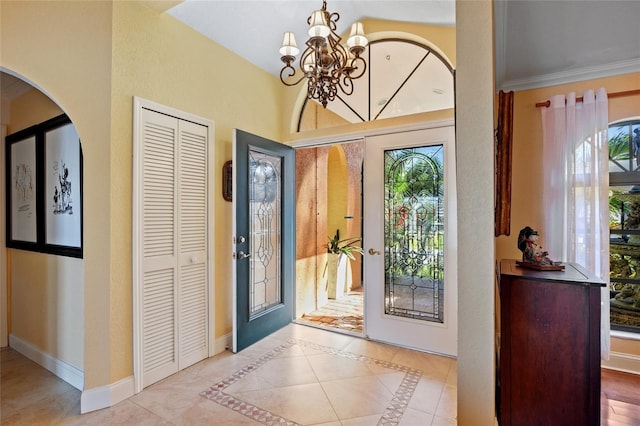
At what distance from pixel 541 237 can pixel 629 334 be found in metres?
1.07

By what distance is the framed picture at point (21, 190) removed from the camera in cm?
279

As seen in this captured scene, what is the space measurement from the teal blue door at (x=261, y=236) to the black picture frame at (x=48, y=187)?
123cm

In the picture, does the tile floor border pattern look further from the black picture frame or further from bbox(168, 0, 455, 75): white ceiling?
bbox(168, 0, 455, 75): white ceiling

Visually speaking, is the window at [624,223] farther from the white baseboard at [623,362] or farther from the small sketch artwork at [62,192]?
the small sketch artwork at [62,192]

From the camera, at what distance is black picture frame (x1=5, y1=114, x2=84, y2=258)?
2.41 m

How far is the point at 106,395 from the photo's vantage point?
212 centimetres

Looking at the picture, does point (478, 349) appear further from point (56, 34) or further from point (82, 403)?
point (56, 34)

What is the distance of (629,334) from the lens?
2.66 m

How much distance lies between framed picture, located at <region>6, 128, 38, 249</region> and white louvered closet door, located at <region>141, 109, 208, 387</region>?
4.24 ft

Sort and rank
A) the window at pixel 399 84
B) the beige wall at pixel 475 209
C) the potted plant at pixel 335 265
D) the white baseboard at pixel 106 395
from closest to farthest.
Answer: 1. the beige wall at pixel 475 209
2. the white baseboard at pixel 106 395
3. the window at pixel 399 84
4. the potted plant at pixel 335 265

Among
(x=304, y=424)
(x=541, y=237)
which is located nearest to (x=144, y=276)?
(x=304, y=424)

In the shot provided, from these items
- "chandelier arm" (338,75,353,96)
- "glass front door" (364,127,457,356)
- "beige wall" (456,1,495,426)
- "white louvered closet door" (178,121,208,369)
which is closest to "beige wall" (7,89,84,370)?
"white louvered closet door" (178,121,208,369)

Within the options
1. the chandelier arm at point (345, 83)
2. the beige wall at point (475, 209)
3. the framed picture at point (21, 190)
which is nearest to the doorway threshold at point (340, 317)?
the beige wall at point (475, 209)

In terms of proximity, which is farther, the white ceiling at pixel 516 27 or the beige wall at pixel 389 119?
the beige wall at pixel 389 119
